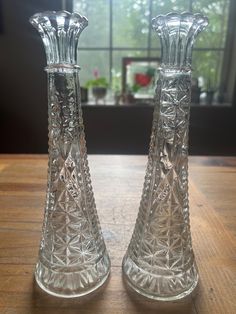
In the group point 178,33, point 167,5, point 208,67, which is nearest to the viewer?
point 178,33

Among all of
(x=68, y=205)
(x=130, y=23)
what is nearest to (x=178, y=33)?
(x=68, y=205)

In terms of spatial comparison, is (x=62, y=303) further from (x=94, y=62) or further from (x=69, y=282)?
(x=94, y=62)

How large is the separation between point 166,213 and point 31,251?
8.4 inches

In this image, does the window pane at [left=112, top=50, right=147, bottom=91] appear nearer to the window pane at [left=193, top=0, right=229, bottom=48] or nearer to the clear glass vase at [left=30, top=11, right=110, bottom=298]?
the window pane at [left=193, top=0, right=229, bottom=48]

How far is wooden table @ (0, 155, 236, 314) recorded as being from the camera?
0.32 meters

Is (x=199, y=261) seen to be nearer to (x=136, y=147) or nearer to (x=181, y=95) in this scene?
(x=181, y=95)

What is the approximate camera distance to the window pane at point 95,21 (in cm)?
183

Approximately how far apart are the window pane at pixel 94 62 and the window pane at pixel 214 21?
61 centimetres

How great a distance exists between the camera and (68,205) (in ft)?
1.13

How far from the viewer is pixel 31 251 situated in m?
0.42

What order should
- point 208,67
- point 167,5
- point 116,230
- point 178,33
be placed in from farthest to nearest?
point 208,67
point 167,5
point 116,230
point 178,33

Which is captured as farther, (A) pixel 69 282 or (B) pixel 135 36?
(B) pixel 135 36

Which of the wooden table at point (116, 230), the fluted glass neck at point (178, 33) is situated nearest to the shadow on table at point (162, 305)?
the wooden table at point (116, 230)

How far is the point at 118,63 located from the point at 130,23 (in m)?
0.26
